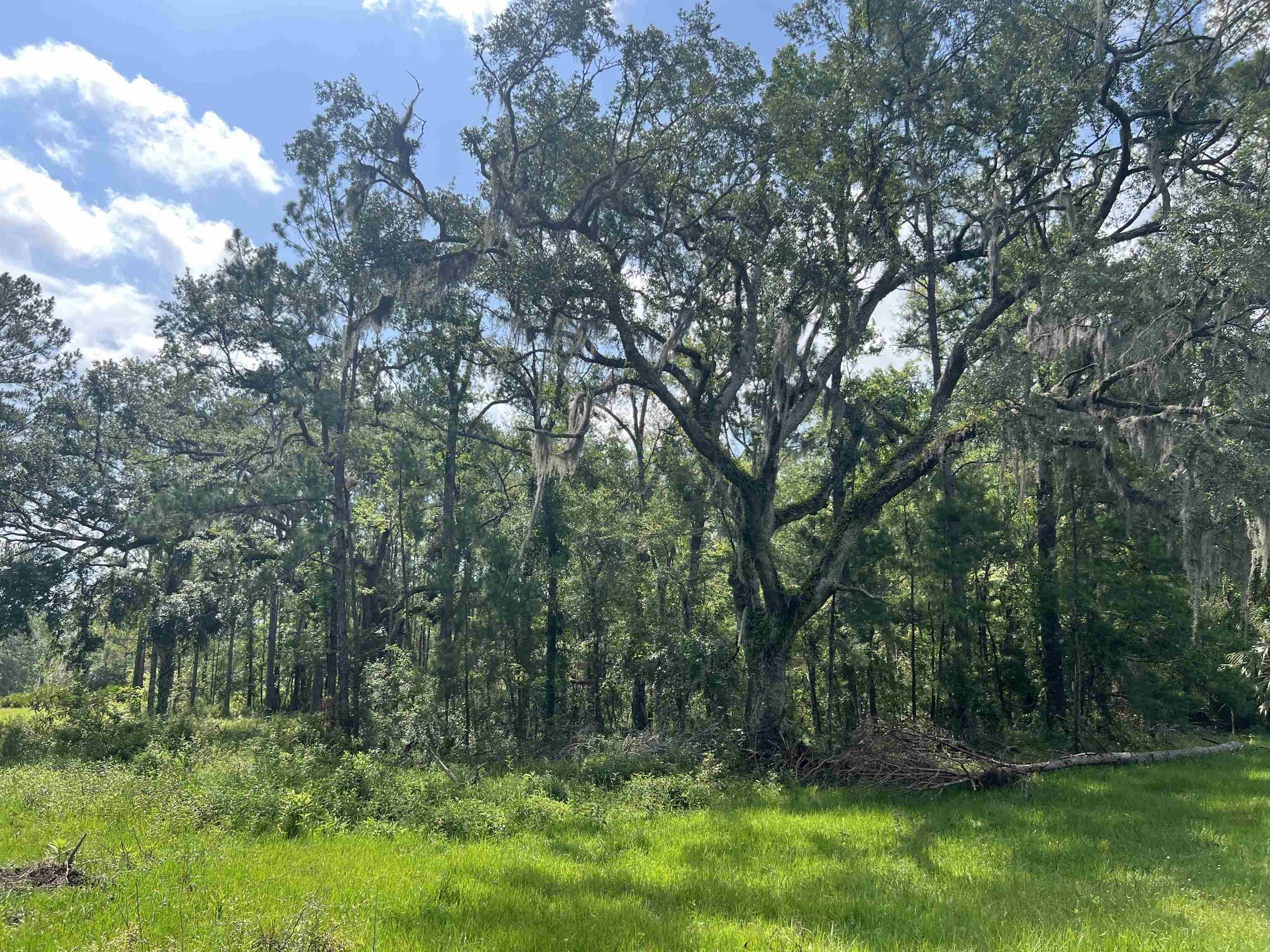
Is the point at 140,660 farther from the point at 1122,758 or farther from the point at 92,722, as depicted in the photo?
the point at 1122,758

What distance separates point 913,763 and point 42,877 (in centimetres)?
1117

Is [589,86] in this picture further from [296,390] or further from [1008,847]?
[1008,847]

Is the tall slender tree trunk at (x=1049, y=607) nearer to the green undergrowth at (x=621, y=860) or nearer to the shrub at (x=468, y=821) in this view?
the green undergrowth at (x=621, y=860)

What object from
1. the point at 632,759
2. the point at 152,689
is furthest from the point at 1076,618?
the point at 152,689

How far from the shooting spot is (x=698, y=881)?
668cm

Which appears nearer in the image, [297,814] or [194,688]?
[297,814]

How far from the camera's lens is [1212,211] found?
10867 millimetres

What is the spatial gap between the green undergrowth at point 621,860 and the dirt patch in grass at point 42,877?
0.90 feet

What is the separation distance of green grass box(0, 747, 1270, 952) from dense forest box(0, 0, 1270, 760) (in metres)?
4.26

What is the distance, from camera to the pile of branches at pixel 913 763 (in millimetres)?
10914

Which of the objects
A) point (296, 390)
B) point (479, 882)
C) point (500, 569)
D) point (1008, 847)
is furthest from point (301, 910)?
point (296, 390)

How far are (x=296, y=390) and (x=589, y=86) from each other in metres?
12.2

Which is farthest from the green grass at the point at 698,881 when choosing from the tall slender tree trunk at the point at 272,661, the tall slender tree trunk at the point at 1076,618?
the tall slender tree trunk at the point at 272,661

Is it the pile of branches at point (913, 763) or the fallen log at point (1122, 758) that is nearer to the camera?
the pile of branches at point (913, 763)
